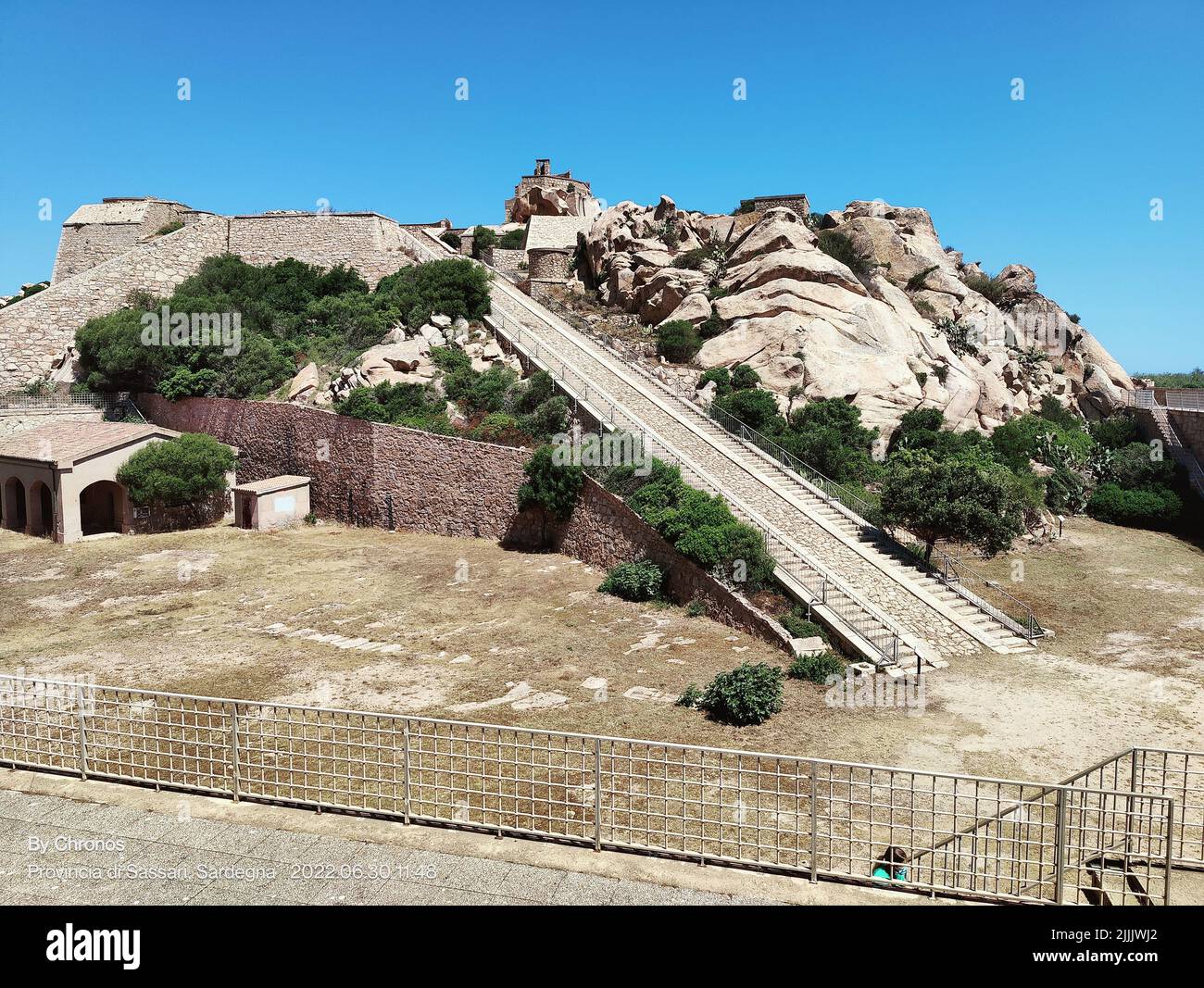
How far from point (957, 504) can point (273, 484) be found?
24.0 m

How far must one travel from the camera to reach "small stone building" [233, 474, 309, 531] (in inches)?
1185

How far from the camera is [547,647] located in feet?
59.6

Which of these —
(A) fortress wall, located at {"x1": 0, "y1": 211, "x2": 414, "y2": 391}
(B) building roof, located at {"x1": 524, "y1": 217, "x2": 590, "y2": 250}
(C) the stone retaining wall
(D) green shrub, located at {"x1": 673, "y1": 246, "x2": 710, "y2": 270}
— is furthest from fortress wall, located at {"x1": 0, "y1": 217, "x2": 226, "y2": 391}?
(D) green shrub, located at {"x1": 673, "y1": 246, "x2": 710, "y2": 270}

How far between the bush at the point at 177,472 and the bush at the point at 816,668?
78.8 feet

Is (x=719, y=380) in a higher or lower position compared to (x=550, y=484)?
higher

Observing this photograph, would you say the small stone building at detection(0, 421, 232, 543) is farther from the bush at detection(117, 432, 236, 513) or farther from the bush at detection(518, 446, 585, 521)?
the bush at detection(518, 446, 585, 521)

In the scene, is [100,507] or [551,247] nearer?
[100,507]

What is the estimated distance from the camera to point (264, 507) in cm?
3022

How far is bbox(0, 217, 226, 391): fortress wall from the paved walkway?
39.1 metres

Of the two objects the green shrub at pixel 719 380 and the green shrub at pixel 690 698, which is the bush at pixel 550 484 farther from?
the green shrub at pixel 690 698

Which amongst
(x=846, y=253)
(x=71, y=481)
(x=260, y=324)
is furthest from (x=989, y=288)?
(x=71, y=481)

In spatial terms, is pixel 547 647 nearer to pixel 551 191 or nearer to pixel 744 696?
pixel 744 696
